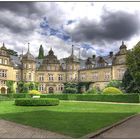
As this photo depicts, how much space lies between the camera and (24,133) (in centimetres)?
1192

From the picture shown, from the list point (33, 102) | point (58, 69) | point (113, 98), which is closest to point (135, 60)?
point (113, 98)

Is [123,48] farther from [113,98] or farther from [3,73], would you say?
[3,73]

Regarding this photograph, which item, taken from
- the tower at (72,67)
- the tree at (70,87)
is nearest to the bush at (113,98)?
the tree at (70,87)

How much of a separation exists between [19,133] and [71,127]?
258cm

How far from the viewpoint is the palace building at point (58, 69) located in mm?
62656

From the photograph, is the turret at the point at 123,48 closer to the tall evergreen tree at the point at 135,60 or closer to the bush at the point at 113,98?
the bush at the point at 113,98

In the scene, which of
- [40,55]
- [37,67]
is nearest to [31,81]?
[37,67]

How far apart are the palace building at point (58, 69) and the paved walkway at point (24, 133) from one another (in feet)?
163

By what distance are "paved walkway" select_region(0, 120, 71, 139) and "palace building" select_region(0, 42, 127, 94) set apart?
49.7 meters

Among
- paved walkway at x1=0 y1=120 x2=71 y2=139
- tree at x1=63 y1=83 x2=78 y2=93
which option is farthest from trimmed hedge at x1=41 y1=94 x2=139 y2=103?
paved walkway at x1=0 y1=120 x2=71 y2=139

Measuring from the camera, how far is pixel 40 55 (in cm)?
8512

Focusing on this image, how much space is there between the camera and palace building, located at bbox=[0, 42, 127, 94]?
6266 cm

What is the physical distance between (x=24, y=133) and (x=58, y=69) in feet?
196

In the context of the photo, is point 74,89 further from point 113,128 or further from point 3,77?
point 113,128
